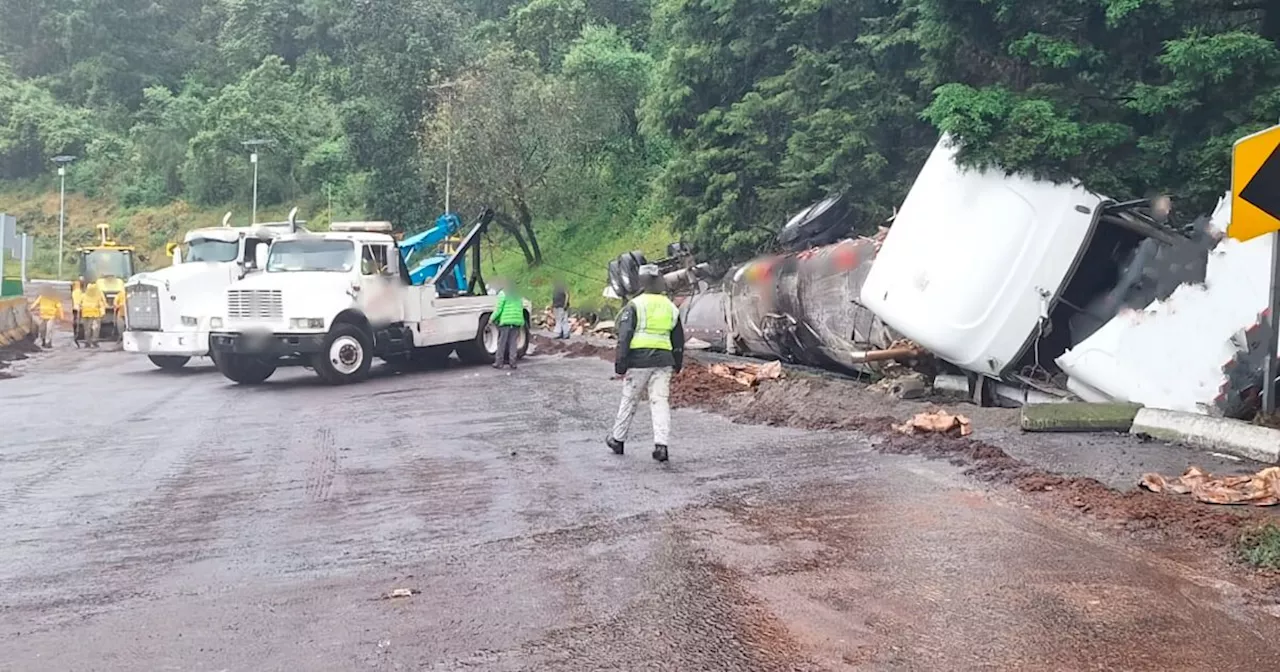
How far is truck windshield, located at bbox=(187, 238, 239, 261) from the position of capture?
20656mm

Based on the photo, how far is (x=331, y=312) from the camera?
1739cm

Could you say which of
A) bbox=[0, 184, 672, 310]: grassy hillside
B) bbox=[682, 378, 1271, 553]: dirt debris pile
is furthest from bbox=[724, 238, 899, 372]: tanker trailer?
bbox=[0, 184, 672, 310]: grassy hillside

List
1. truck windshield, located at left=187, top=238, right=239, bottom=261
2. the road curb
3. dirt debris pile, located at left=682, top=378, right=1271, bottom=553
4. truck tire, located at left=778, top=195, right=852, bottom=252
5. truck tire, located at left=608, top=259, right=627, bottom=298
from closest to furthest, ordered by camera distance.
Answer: dirt debris pile, located at left=682, top=378, right=1271, bottom=553 < the road curb < truck tire, located at left=778, top=195, right=852, bottom=252 < truck windshield, located at left=187, top=238, right=239, bottom=261 < truck tire, located at left=608, top=259, right=627, bottom=298

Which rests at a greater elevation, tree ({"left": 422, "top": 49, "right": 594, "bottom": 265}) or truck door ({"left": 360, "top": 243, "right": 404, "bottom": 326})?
tree ({"left": 422, "top": 49, "right": 594, "bottom": 265})

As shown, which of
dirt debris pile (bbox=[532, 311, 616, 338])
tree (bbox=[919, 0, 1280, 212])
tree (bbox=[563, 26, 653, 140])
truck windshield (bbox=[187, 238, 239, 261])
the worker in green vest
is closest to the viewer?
tree (bbox=[919, 0, 1280, 212])

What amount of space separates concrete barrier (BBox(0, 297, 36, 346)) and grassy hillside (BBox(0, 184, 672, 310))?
1142 centimetres

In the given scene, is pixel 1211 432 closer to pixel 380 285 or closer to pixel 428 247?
pixel 380 285

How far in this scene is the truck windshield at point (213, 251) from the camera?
20.7 meters

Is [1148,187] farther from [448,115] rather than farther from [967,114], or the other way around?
[448,115]

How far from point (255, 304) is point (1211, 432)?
13105 mm

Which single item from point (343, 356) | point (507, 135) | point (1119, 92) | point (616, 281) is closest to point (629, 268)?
point (616, 281)

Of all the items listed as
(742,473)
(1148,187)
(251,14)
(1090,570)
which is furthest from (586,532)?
(251,14)

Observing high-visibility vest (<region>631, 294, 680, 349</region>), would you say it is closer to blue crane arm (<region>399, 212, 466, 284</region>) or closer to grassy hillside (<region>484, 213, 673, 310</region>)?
blue crane arm (<region>399, 212, 466, 284</region>)

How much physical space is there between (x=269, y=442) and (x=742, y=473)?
5.32 meters
